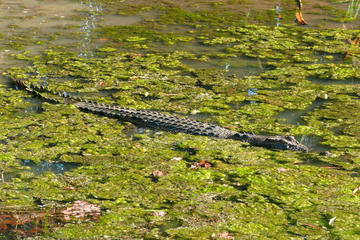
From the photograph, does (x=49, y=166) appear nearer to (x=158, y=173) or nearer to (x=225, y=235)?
(x=158, y=173)

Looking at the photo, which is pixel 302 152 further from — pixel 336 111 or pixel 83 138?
pixel 83 138

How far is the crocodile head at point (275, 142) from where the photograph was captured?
4508 millimetres

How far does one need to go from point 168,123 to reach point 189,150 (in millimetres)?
518

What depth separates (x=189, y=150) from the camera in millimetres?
4523

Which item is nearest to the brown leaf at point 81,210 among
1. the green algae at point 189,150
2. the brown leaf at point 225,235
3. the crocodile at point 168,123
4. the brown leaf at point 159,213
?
the green algae at point 189,150

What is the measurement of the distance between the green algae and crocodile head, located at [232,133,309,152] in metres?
0.08

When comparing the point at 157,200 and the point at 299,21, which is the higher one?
the point at 299,21

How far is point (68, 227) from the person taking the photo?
322cm

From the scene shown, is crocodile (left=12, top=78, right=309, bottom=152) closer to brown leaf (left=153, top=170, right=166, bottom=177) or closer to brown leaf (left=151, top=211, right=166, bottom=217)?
brown leaf (left=153, top=170, right=166, bottom=177)

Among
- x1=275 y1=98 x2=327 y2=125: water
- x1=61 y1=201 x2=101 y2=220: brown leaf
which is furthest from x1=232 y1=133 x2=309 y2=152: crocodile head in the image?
x1=61 y1=201 x2=101 y2=220: brown leaf

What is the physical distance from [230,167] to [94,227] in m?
1.34

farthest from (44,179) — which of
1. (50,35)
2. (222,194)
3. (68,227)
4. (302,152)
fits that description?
(50,35)

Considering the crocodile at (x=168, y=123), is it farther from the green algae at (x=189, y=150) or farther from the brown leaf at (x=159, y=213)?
the brown leaf at (x=159, y=213)

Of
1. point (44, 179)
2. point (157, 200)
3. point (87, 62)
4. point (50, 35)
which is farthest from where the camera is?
point (50, 35)
